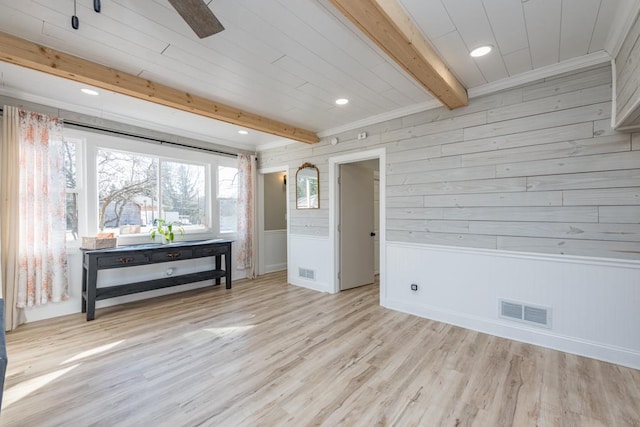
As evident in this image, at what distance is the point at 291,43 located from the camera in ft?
7.05

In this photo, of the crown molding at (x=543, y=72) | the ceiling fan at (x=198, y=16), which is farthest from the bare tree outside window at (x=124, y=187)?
the crown molding at (x=543, y=72)

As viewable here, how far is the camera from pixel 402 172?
3.54m

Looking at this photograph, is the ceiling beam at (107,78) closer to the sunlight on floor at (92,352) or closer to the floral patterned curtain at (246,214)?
the floral patterned curtain at (246,214)

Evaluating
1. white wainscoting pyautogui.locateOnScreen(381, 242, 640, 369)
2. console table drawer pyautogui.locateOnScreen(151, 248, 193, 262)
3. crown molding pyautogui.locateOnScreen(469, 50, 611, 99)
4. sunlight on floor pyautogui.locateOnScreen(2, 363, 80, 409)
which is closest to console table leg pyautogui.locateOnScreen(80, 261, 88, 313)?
console table drawer pyautogui.locateOnScreen(151, 248, 193, 262)

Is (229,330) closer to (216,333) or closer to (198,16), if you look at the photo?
(216,333)

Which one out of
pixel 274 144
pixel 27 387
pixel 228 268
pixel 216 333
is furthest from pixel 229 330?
pixel 274 144

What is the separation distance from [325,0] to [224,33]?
30.7 inches

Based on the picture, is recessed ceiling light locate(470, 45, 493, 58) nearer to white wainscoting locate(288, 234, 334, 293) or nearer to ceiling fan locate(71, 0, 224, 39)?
ceiling fan locate(71, 0, 224, 39)

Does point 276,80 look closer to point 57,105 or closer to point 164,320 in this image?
point 57,105

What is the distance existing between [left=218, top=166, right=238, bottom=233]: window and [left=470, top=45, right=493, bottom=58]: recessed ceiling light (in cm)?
412

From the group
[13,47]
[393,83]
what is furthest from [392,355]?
[13,47]

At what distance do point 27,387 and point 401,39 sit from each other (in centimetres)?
358

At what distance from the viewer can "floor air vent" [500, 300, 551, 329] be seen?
8.53 ft

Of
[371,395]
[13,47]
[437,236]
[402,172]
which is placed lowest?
[371,395]
